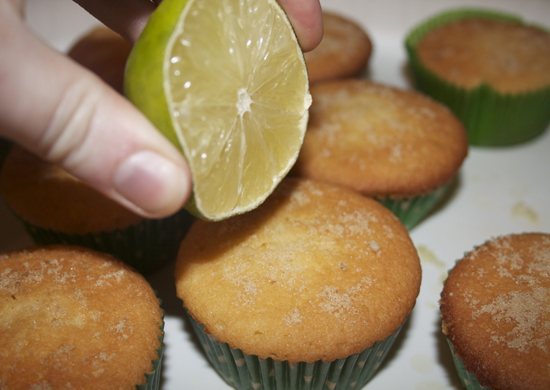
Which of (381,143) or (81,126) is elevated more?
(81,126)

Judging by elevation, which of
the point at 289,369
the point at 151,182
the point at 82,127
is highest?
the point at 82,127

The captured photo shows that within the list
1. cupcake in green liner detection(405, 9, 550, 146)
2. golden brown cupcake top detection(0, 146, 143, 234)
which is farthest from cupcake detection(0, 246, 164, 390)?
cupcake in green liner detection(405, 9, 550, 146)

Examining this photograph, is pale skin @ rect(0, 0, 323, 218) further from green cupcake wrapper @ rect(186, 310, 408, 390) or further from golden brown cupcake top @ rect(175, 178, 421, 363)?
green cupcake wrapper @ rect(186, 310, 408, 390)

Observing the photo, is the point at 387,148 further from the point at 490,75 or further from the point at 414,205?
the point at 490,75

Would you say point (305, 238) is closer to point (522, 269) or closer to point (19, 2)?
point (522, 269)

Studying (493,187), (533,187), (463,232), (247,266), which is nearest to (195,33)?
(247,266)

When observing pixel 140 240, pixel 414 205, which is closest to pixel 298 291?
pixel 140 240

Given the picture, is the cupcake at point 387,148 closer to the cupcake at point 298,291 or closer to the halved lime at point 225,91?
the cupcake at point 298,291

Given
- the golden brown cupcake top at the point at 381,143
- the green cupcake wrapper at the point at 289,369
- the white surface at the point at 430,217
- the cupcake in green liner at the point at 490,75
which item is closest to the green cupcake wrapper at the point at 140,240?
the white surface at the point at 430,217
